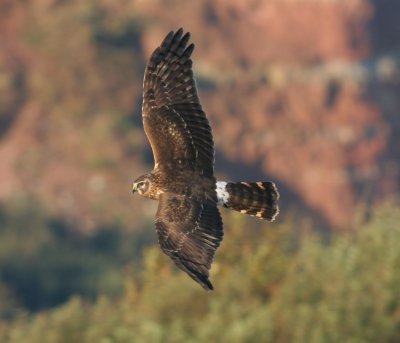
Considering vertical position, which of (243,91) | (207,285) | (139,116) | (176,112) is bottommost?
(207,285)

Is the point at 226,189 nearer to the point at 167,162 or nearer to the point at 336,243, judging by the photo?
the point at 167,162

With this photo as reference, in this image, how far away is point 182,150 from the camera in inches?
417

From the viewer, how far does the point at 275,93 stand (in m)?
64.8

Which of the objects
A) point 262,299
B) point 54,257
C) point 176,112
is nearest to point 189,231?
point 176,112

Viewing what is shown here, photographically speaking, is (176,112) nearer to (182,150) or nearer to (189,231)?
(182,150)

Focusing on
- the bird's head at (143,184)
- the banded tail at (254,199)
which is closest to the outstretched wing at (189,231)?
the bird's head at (143,184)

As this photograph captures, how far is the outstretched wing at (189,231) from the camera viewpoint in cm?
952

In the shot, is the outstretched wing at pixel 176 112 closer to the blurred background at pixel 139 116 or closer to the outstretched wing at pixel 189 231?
the outstretched wing at pixel 189 231

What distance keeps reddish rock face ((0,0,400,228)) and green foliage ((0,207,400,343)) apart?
42623 millimetres

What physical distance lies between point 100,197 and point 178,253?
50.6 meters

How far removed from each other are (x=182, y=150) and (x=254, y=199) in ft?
2.91

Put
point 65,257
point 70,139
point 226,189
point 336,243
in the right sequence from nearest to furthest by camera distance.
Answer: point 226,189 < point 336,243 < point 65,257 < point 70,139

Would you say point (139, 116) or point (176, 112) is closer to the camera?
point (176, 112)

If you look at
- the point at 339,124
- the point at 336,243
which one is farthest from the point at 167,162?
the point at 339,124
